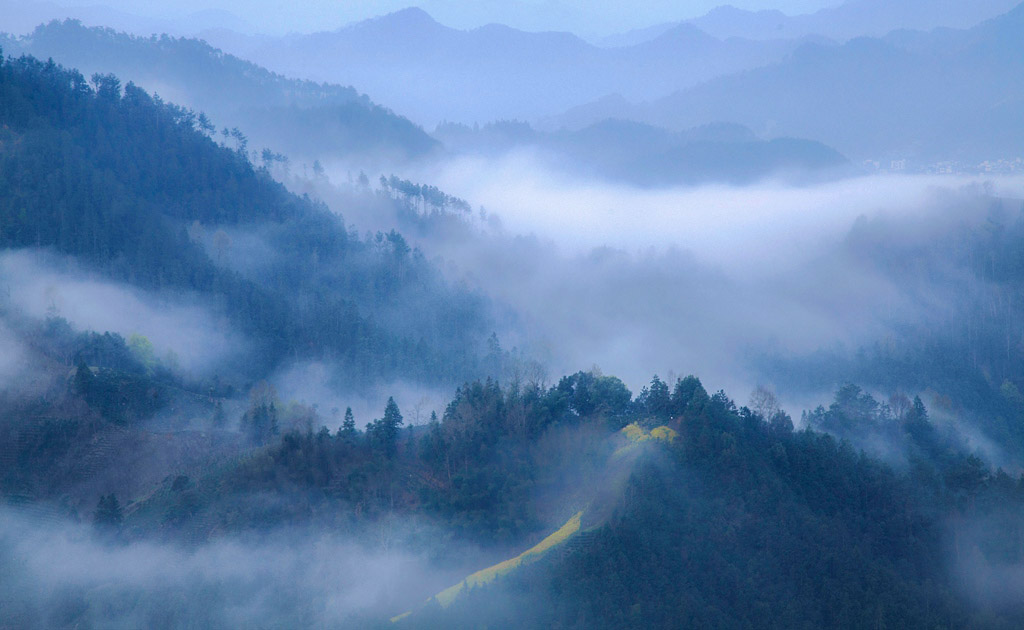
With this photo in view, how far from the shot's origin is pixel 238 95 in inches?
5032

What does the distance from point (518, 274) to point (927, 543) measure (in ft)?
223

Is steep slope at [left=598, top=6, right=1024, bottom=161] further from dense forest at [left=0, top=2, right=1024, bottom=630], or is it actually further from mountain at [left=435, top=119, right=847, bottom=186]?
dense forest at [left=0, top=2, right=1024, bottom=630]

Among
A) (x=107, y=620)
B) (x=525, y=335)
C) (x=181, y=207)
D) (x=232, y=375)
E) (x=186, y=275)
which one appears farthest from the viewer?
(x=525, y=335)

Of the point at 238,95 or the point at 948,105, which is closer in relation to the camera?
the point at 238,95

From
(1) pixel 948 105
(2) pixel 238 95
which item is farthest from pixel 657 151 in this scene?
(2) pixel 238 95

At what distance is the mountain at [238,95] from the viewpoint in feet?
383

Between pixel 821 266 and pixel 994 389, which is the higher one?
pixel 821 266

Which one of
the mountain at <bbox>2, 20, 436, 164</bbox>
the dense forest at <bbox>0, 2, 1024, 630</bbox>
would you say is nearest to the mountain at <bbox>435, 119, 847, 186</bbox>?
the mountain at <bbox>2, 20, 436, 164</bbox>

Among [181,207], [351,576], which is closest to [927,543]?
[351,576]

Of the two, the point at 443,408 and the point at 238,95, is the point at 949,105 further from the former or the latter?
the point at 443,408

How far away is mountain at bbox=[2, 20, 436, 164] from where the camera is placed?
11675 centimetres

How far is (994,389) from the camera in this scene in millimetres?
77250

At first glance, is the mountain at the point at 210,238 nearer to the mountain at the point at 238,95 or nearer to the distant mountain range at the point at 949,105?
the mountain at the point at 238,95

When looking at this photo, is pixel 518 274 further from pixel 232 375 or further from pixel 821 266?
pixel 232 375
